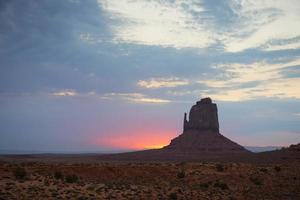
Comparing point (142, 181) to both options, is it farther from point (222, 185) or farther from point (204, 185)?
point (222, 185)

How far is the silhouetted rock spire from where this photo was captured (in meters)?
151

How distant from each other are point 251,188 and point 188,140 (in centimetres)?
10114

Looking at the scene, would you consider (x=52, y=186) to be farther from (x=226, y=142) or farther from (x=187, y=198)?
(x=226, y=142)

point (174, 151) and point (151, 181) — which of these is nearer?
point (151, 181)

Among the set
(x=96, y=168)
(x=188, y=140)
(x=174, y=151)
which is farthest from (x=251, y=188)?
(x=188, y=140)

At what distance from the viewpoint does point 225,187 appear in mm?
43719

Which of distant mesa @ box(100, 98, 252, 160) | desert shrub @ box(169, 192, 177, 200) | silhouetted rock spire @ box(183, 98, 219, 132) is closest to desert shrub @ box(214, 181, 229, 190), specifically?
desert shrub @ box(169, 192, 177, 200)

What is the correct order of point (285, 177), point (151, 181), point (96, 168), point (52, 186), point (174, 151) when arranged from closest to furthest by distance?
point (52, 186) < point (151, 181) < point (96, 168) < point (285, 177) < point (174, 151)

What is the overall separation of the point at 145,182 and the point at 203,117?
4365 inches

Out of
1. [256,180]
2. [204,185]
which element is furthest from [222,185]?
[256,180]

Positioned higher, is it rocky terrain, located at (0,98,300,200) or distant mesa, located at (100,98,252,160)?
distant mesa, located at (100,98,252,160)

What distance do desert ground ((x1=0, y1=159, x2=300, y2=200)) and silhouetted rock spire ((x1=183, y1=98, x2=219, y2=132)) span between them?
282ft

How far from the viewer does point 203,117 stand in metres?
151

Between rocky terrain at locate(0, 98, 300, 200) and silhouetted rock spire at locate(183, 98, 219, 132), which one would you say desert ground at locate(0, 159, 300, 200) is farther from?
silhouetted rock spire at locate(183, 98, 219, 132)
